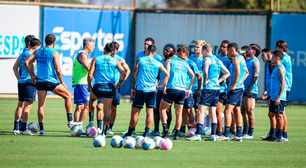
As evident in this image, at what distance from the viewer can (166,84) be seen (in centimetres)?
1023

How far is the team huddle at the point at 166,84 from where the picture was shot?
998 centimetres

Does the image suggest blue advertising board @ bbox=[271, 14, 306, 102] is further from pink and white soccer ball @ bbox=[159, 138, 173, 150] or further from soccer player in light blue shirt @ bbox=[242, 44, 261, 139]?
pink and white soccer ball @ bbox=[159, 138, 173, 150]

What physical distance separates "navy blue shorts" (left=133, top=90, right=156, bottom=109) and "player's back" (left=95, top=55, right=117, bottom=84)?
0.77m

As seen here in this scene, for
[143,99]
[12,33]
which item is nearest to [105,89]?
[143,99]

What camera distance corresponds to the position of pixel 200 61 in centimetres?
1145

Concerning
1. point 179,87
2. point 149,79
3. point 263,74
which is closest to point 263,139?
point 179,87

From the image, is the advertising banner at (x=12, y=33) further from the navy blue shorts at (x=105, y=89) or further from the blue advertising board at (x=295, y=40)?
the navy blue shorts at (x=105, y=89)

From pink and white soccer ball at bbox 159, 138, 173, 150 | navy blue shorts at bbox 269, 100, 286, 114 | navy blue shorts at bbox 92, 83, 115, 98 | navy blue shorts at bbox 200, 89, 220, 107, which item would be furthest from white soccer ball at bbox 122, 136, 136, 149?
navy blue shorts at bbox 269, 100, 286, 114

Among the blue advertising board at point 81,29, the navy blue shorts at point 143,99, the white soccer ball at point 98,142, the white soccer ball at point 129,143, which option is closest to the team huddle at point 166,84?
the navy blue shorts at point 143,99

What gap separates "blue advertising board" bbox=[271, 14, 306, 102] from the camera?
21.8 metres

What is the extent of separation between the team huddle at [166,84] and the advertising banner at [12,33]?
10.4 meters

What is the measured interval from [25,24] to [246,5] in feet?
85.8

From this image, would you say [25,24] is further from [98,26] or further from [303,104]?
[303,104]

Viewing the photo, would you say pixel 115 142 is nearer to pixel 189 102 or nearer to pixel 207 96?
pixel 207 96
